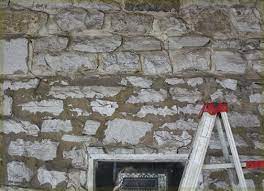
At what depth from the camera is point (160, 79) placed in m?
3.26

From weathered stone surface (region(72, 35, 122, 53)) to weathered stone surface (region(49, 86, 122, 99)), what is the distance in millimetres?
264

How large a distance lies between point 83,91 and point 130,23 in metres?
0.57

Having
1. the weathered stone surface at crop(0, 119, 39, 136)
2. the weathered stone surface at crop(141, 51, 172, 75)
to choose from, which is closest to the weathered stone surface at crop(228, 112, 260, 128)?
the weathered stone surface at crop(141, 51, 172, 75)

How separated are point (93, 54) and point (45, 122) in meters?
0.56

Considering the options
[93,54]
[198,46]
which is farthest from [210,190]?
[93,54]

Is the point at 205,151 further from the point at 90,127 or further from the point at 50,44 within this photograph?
the point at 50,44

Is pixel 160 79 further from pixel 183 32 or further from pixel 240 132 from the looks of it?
pixel 240 132

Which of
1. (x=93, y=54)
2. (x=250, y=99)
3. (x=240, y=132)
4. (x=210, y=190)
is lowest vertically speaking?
(x=210, y=190)

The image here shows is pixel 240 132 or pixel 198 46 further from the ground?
pixel 198 46

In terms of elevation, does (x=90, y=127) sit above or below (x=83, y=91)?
below

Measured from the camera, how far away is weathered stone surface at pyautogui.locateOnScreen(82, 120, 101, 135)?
3.16 metres

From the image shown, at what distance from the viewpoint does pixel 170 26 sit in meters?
3.33

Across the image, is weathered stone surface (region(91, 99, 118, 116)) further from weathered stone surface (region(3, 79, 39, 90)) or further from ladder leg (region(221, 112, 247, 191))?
ladder leg (region(221, 112, 247, 191))

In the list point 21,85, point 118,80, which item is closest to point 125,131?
point 118,80
